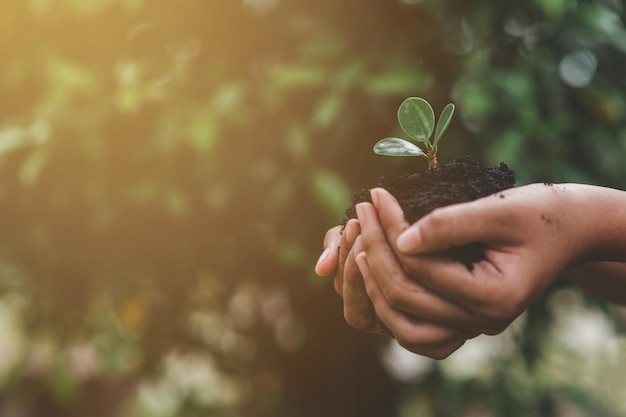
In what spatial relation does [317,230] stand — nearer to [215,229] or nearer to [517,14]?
[215,229]

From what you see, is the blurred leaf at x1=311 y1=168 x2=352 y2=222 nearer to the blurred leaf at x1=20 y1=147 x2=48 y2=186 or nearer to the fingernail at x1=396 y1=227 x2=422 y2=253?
the blurred leaf at x1=20 y1=147 x2=48 y2=186

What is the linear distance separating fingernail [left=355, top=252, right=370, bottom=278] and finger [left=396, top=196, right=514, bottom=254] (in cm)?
6

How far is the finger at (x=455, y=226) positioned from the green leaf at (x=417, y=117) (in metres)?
0.14

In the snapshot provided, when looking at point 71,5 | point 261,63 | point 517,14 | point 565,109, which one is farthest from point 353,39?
point 71,5

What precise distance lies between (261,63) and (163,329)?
2.23 ft

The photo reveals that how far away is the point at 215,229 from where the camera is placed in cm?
144

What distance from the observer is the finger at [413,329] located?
0.57 metres

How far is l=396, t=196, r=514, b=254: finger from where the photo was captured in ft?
1.66

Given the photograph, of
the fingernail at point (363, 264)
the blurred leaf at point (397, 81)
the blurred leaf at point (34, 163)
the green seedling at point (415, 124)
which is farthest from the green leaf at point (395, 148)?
the blurred leaf at point (34, 163)

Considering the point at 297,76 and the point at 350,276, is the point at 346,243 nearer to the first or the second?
the point at 350,276

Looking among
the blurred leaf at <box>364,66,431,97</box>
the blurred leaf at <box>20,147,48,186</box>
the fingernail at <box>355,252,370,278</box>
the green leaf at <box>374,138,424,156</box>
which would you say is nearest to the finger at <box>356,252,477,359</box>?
the fingernail at <box>355,252,370,278</box>

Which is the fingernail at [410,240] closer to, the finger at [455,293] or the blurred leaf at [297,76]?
the finger at [455,293]

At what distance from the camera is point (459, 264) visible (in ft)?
1.77

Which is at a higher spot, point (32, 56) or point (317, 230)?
point (32, 56)
